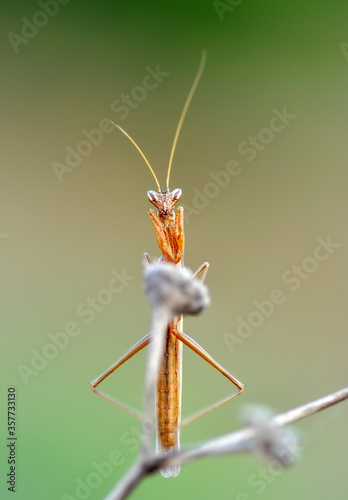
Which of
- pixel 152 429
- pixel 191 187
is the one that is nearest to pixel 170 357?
pixel 152 429

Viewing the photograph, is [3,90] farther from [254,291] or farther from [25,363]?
[254,291]

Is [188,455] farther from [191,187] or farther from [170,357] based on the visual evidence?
[191,187]

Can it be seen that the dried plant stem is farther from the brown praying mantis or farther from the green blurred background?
the green blurred background

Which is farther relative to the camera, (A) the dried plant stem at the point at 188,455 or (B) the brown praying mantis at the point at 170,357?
(B) the brown praying mantis at the point at 170,357

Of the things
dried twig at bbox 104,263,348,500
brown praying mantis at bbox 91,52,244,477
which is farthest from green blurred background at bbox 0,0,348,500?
dried twig at bbox 104,263,348,500

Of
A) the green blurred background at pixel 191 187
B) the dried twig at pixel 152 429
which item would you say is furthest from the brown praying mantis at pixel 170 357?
the green blurred background at pixel 191 187

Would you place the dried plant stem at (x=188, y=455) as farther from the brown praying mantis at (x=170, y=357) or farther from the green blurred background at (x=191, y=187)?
the green blurred background at (x=191, y=187)

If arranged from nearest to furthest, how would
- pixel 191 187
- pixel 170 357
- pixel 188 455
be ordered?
1. pixel 188 455
2. pixel 170 357
3. pixel 191 187

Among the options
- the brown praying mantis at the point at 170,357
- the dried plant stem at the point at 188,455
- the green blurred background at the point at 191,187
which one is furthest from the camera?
the green blurred background at the point at 191,187

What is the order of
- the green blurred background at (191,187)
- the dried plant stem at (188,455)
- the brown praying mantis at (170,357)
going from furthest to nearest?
the green blurred background at (191,187), the brown praying mantis at (170,357), the dried plant stem at (188,455)
